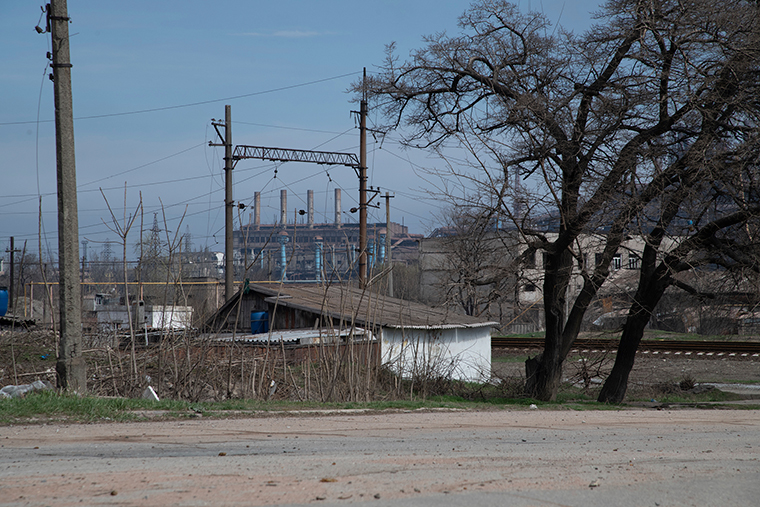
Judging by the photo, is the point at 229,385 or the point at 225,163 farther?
the point at 225,163

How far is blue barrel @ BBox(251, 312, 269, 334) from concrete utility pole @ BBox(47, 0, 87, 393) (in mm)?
15185

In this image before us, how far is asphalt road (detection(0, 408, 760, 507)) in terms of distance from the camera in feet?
15.0

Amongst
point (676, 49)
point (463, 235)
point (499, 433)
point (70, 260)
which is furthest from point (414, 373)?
point (676, 49)

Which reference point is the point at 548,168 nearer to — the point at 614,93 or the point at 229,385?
the point at 614,93

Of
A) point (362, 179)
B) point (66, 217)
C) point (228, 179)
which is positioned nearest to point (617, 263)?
point (66, 217)

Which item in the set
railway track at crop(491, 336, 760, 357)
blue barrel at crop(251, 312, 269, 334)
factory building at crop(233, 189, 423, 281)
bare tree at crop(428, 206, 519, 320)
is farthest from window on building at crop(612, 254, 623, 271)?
blue barrel at crop(251, 312, 269, 334)

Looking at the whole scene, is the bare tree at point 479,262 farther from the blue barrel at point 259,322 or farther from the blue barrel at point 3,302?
the blue barrel at point 3,302

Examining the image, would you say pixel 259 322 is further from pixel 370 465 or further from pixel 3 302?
pixel 370 465

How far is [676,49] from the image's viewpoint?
14.0 m

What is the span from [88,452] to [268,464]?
1884mm

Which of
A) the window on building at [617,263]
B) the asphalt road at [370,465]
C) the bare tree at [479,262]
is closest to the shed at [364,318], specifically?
the window on building at [617,263]

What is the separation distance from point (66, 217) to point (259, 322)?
15.8 m

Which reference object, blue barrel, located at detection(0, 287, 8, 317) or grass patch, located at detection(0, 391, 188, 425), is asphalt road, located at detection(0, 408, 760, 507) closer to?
grass patch, located at detection(0, 391, 188, 425)

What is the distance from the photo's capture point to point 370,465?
5.70m
